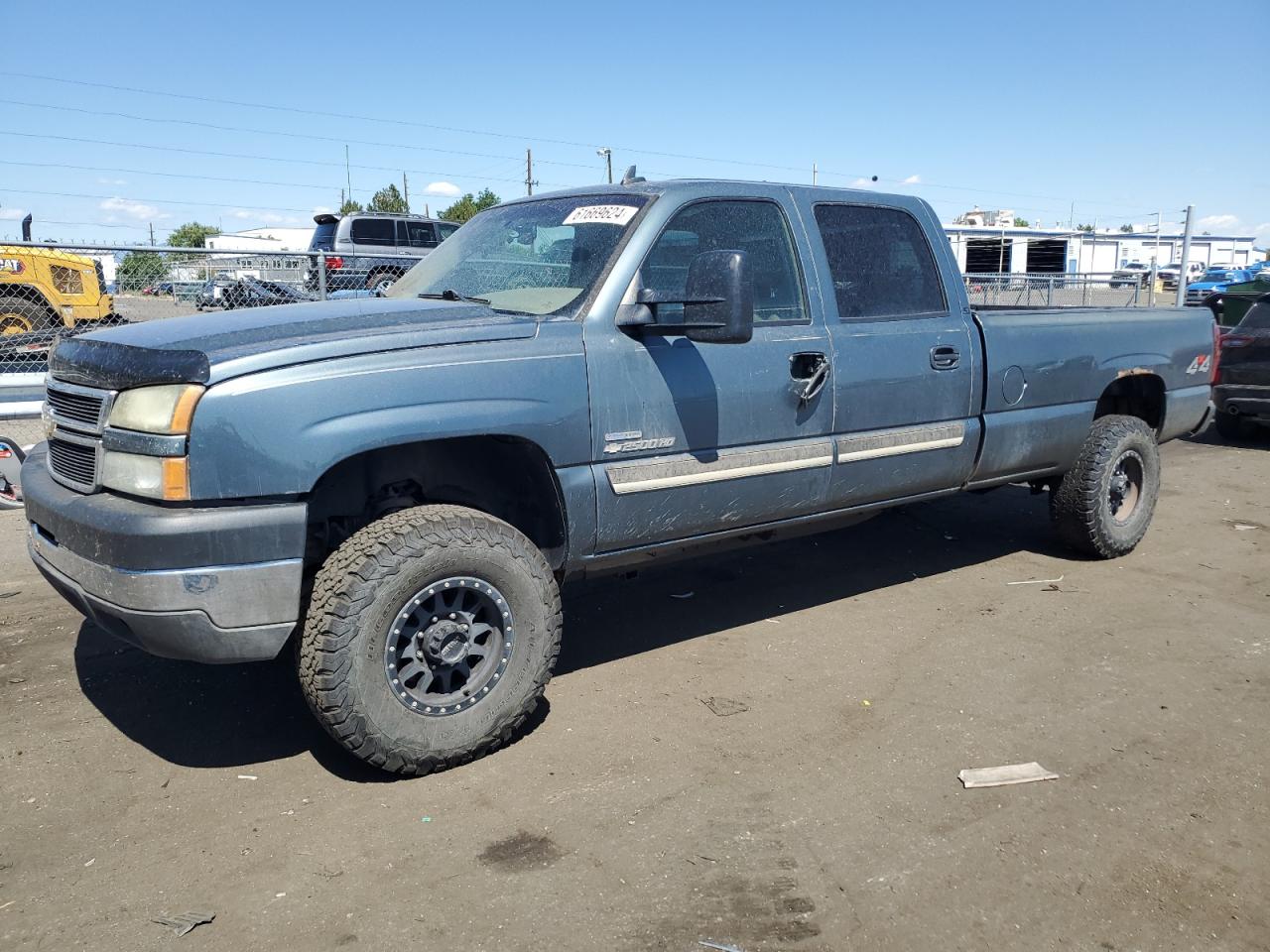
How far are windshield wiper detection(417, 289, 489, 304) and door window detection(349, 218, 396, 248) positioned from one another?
49.7 feet

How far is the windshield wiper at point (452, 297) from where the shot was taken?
4059 millimetres

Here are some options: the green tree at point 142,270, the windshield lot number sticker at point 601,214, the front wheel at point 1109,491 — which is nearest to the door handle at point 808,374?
the windshield lot number sticker at point 601,214

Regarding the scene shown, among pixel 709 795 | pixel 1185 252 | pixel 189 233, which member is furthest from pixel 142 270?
pixel 189 233

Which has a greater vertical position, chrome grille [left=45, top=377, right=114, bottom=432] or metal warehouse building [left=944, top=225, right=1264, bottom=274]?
metal warehouse building [left=944, top=225, right=1264, bottom=274]

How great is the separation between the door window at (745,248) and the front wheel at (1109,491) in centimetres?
232

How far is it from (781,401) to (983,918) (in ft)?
6.92

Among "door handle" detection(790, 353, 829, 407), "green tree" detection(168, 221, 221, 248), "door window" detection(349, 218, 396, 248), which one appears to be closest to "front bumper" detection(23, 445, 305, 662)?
"door handle" detection(790, 353, 829, 407)

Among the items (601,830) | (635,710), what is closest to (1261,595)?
(635,710)

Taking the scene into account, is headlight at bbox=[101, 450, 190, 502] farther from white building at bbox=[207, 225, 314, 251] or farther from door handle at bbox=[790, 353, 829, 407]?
white building at bbox=[207, 225, 314, 251]

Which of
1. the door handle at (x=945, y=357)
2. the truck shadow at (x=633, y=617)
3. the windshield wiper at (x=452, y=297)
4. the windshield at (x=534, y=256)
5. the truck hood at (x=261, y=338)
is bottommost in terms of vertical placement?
the truck shadow at (x=633, y=617)

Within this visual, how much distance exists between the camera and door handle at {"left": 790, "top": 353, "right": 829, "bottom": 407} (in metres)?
4.16

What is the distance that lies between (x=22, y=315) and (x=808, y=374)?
9734mm

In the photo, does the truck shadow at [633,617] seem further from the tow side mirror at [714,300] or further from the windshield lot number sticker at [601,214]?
the windshield lot number sticker at [601,214]

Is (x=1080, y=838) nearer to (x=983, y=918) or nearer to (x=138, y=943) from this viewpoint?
(x=983, y=918)
